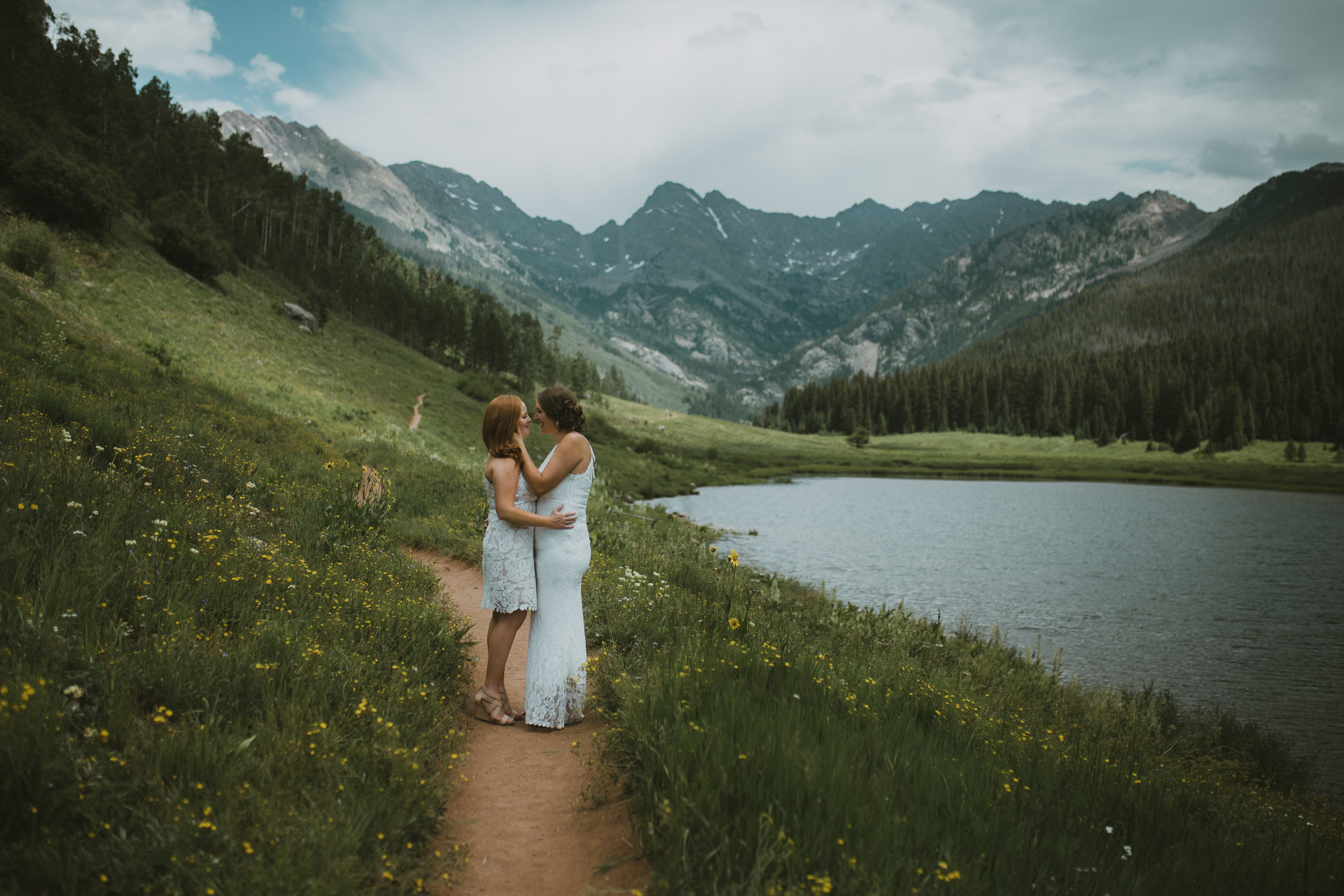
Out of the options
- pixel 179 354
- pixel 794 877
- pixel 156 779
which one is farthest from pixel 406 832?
pixel 179 354

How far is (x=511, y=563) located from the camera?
6.69 metres

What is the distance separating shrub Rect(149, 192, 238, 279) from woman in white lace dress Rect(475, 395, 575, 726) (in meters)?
50.8

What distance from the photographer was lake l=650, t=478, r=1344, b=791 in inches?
595

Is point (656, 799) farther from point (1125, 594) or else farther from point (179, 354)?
point (179, 354)

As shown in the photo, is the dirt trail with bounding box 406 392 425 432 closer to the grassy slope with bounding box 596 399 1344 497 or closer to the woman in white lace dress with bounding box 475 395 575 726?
the grassy slope with bounding box 596 399 1344 497

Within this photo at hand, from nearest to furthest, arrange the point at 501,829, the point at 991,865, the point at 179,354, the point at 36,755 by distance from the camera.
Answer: the point at 36,755 < the point at 991,865 < the point at 501,829 < the point at 179,354

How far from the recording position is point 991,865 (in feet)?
13.3

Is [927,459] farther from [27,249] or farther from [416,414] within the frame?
[27,249]

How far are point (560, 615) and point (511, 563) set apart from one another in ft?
2.38

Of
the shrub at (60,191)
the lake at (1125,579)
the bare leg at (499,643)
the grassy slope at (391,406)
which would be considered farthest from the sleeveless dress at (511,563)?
the shrub at (60,191)

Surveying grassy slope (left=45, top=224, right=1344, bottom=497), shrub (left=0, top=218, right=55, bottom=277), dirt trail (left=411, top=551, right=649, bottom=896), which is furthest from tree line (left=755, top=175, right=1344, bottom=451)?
shrub (left=0, top=218, right=55, bottom=277)

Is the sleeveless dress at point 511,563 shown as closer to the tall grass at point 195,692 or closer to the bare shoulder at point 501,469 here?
the bare shoulder at point 501,469

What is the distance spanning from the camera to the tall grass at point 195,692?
3355 millimetres

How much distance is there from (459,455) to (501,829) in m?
32.7
